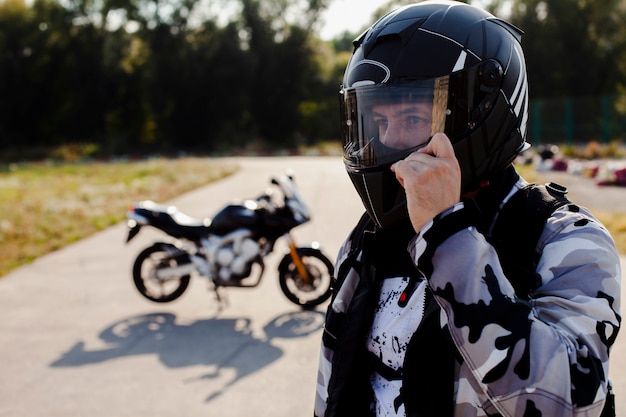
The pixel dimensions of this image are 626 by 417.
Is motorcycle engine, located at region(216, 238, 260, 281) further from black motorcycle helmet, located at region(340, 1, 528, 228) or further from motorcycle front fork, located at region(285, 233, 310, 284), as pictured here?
black motorcycle helmet, located at region(340, 1, 528, 228)

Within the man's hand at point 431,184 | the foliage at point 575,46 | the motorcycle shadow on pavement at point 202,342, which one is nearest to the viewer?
the man's hand at point 431,184

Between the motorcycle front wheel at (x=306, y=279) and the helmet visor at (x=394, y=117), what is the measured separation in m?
3.99

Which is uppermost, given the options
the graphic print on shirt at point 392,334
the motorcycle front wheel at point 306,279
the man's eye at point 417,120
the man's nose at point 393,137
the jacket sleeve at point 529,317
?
the man's eye at point 417,120

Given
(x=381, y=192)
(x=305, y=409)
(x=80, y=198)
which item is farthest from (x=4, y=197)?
(x=381, y=192)

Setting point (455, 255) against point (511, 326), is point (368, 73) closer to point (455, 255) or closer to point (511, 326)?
point (455, 255)

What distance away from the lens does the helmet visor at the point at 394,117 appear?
4.60 feet

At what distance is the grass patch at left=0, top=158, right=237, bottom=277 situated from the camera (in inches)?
349

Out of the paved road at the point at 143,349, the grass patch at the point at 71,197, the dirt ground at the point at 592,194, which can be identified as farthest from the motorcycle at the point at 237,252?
the dirt ground at the point at 592,194

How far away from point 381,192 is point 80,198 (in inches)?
484

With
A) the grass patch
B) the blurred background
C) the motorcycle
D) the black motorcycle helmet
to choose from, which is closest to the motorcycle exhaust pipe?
the motorcycle

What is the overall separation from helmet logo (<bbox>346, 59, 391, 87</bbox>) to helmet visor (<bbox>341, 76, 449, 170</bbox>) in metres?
0.01

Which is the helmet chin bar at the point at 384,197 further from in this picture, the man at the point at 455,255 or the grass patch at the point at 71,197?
the grass patch at the point at 71,197

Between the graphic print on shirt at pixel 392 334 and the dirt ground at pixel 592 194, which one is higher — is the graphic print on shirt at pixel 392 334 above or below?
above

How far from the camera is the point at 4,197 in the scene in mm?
13836
